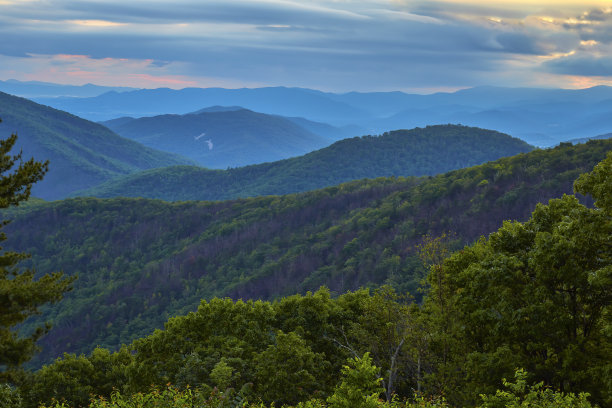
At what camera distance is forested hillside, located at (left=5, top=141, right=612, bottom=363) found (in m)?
113

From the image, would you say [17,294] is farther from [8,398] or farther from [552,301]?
[552,301]

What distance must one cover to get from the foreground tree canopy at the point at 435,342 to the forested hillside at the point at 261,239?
2521 inches

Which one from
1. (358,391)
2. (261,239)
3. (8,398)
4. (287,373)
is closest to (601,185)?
(358,391)

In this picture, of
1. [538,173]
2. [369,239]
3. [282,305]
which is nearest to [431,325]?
[282,305]

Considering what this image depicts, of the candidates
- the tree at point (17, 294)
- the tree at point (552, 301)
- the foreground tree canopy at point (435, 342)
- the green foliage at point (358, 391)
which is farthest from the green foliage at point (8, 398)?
the tree at point (552, 301)

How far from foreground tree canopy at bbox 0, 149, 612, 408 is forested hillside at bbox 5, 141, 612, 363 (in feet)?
210

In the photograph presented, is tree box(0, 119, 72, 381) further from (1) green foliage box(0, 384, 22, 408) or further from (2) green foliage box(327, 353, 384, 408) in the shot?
(2) green foliage box(327, 353, 384, 408)

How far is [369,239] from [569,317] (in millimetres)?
104986

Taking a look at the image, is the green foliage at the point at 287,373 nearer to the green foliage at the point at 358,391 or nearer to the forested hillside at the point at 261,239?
the green foliage at the point at 358,391

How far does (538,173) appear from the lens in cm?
11994

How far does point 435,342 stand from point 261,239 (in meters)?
128

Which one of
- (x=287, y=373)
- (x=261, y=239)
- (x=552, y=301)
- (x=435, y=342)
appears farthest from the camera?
(x=261, y=239)

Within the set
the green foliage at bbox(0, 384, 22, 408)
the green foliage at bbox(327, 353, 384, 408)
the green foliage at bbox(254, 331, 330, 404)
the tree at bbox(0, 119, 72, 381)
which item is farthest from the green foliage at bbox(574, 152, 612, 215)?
the green foliage at bbox(0, 384, 22, 408)

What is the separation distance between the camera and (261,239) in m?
151
